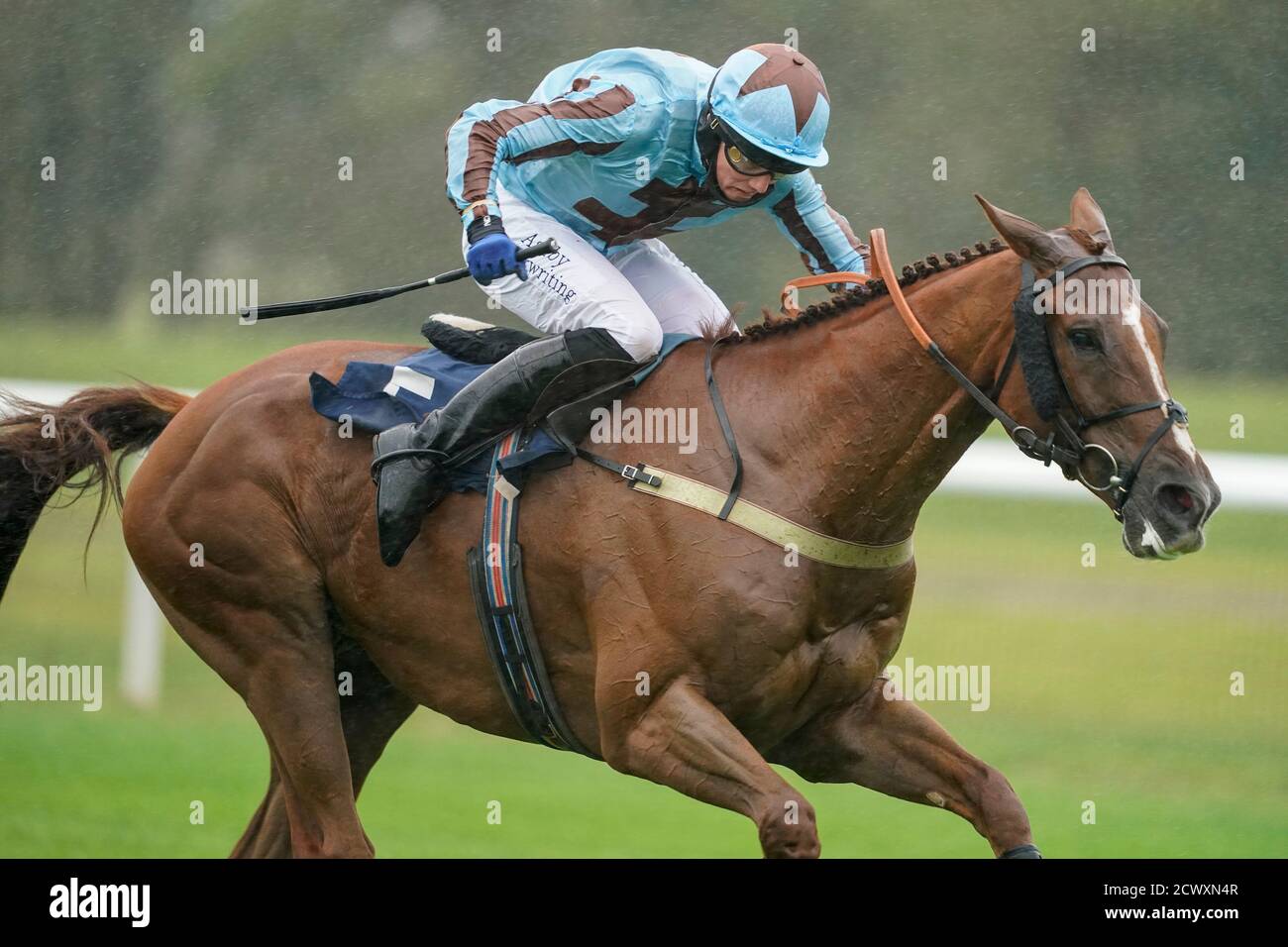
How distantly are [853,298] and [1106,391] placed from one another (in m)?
0.65

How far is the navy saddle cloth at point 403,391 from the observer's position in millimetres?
3982

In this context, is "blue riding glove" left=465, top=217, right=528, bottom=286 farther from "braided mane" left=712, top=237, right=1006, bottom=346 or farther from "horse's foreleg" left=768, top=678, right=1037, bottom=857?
"horse's foreleg" left=768, top=678, right=1037, bottom=857

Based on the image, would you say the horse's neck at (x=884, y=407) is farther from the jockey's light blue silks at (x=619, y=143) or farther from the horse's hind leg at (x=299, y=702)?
the horse's hind leg at (x=299, y=702)

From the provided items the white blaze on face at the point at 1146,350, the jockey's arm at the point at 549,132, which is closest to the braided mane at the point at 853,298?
the white blaze on face at the point at 1146,350

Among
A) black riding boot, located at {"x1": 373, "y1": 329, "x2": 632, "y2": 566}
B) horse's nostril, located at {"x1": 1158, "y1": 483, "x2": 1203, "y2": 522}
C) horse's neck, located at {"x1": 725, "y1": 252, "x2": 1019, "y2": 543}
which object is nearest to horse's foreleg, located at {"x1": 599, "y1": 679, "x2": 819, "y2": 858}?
horse's neck, located at {"x1": 725, "y1": 252, "x2": 1019, "y2": 543}

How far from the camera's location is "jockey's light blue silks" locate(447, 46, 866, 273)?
3.74 m

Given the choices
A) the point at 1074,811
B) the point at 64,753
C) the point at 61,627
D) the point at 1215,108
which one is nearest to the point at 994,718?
the point at 1074,811

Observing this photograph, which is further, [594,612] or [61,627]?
[61,627]

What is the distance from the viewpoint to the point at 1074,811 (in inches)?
271

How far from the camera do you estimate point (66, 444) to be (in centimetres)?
481

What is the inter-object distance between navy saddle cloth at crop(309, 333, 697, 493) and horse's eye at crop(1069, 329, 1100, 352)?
982mm

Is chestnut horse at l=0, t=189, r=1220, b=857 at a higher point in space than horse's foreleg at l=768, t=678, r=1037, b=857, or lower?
higher

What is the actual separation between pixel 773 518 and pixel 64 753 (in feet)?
15.2
